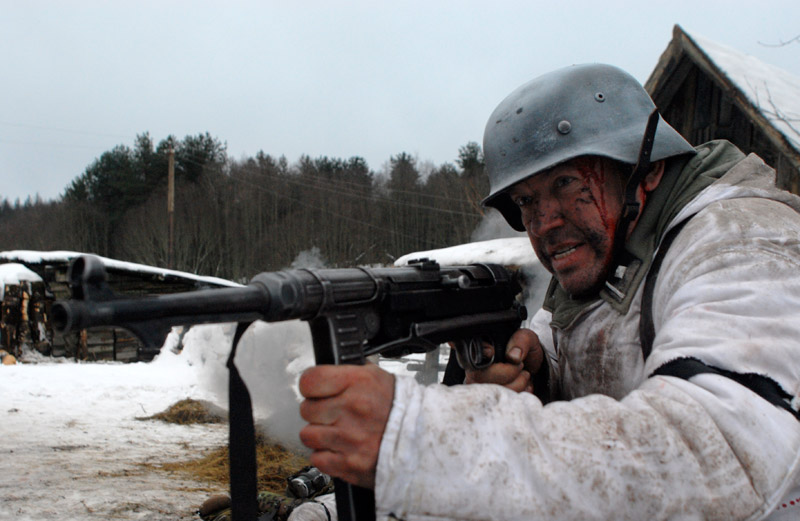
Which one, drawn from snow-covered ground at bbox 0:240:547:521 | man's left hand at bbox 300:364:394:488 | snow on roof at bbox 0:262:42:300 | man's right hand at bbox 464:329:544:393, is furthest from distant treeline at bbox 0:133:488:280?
man's left hand at bbox 300:364:394:488

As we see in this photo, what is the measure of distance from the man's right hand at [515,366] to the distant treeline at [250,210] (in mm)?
26018

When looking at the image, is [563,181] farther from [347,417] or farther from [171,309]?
[171,309]

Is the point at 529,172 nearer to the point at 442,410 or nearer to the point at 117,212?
the point at 442,410

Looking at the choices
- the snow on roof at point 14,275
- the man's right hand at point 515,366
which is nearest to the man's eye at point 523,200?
the man's right hand at point 515,366

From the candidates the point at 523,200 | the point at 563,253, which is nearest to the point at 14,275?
the point at 523,200

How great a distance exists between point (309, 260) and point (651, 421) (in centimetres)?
3325

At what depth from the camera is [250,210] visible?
1617 inches

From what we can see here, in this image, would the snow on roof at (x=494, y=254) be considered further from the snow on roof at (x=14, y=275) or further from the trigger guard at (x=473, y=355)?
Result: the snow on roof at (x=14, y=275)

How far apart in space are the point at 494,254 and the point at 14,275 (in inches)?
472

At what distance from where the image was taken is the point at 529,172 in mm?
2336

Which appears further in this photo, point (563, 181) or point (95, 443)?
point (95, 443)

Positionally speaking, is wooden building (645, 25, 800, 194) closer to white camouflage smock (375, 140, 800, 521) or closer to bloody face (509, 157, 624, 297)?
bloody face (509, 157, 624, 297)

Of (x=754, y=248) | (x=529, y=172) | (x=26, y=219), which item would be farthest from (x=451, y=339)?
(x=26, y=219)

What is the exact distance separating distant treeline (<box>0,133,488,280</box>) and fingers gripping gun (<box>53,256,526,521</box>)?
86.3 ft
